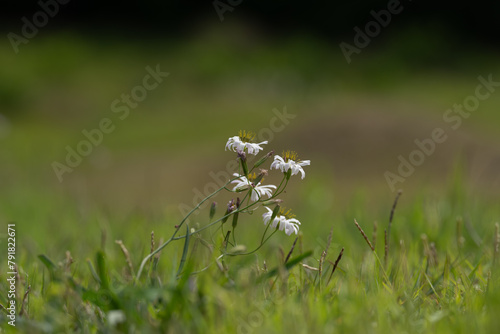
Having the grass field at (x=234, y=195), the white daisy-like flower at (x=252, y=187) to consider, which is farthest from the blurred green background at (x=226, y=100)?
the white daisy-like flower at (x=252, y=187)

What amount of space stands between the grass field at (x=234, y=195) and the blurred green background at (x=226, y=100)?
1.3 inches

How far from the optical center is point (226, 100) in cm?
821

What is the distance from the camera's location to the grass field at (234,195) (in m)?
0.93

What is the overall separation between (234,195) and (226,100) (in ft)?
12.5

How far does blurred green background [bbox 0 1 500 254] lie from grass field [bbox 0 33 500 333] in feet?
0.10

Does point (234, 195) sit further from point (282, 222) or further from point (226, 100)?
point (226, 100)

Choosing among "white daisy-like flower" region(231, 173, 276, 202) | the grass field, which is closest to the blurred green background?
the grass field

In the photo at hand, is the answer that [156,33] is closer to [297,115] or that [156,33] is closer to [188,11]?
[188,11]

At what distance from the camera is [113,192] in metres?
5.09

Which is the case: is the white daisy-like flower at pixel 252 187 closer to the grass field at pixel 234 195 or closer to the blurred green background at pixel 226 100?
the grass field at pixel 234 195

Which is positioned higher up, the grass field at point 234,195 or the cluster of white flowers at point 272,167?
the cluster of white flowers at point 272,167

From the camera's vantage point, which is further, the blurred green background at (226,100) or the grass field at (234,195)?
the blurred green background at (226,100)

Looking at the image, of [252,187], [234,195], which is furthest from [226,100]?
[252,187]

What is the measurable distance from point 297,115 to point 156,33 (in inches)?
158
